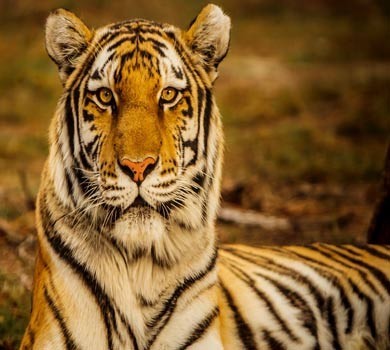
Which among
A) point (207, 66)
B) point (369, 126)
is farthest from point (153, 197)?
point (369, 126)

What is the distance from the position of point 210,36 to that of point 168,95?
326 mm

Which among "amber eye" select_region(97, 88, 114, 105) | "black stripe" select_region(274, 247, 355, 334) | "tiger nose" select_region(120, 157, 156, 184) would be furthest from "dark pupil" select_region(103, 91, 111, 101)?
"black stripe" select_region(274, 247, 355, 334)

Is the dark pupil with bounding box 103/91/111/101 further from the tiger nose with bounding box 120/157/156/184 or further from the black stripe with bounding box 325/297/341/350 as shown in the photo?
the black stripe with bounding box 325/297/341/350

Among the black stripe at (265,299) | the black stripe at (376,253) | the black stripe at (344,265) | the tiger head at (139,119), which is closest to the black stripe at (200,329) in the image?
the tiger head at (139,119)

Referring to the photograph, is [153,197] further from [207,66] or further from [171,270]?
[207,66]

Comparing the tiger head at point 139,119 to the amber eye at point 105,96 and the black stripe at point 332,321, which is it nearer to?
the amber eye at point 105,96

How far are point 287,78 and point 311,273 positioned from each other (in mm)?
7320

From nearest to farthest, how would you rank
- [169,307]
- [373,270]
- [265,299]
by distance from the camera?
1. [169,307]
2. [265,299]
3. [373,270]

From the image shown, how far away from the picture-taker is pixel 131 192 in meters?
2.73

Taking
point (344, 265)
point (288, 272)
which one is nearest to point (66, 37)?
point (288, 272)

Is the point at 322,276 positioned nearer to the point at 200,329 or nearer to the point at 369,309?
the point at 369,309

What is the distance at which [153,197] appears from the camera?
2768mm

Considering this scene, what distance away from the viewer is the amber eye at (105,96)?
2.86m

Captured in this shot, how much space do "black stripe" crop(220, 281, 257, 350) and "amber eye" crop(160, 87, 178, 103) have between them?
87 centimetres
